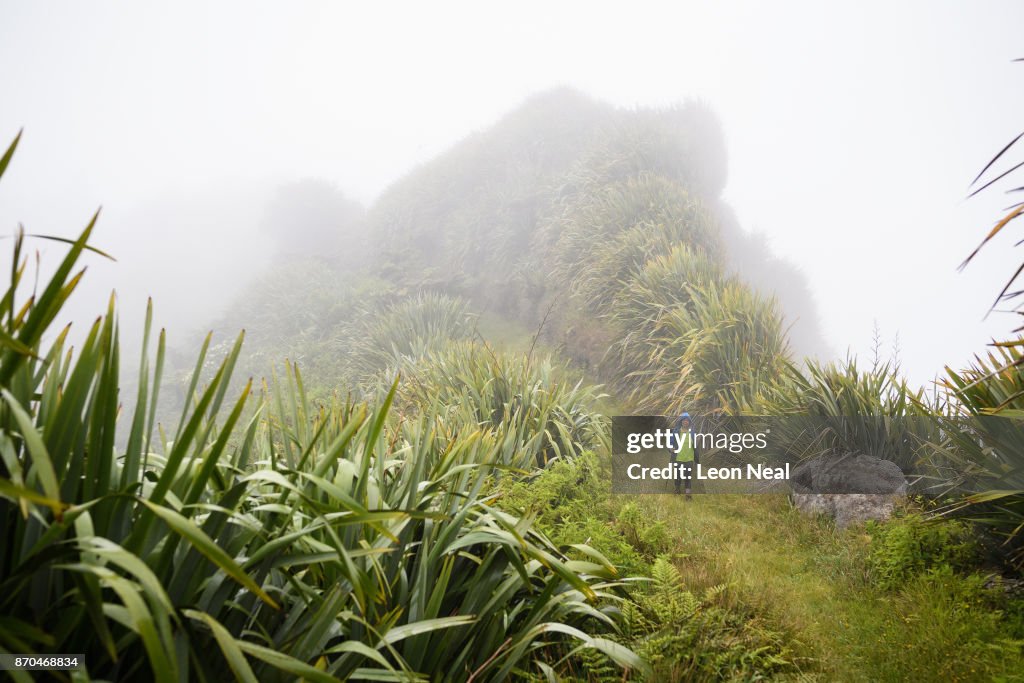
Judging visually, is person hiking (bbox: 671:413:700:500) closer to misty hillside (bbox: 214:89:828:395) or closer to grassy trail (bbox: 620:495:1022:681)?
grassy trail (bbox: 620:495:1022:681)

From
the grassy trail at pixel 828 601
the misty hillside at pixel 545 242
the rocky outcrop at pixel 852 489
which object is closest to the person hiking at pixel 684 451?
the grassy trail at pixel 828 601

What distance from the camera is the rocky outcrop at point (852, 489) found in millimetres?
5051

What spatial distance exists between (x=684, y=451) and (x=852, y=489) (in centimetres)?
159

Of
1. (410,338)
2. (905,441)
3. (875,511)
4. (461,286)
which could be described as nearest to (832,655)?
(875,511)

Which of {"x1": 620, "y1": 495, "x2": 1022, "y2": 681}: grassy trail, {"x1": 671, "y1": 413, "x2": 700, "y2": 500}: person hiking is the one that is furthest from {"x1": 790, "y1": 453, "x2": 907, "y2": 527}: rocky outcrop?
{"x1": 671, "y1": 413, "x2": 700, "y2": 500}: person hiking

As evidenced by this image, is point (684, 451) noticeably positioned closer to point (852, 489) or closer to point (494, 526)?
point (852, 489)

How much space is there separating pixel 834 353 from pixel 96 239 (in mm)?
57804

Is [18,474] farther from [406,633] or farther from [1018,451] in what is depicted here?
[1018,451]

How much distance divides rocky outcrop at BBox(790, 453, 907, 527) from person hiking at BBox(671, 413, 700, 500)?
109cm

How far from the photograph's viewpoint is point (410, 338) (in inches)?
456

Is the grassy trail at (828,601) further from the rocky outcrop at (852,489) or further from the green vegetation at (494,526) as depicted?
the rocky outcrop at (852,489)

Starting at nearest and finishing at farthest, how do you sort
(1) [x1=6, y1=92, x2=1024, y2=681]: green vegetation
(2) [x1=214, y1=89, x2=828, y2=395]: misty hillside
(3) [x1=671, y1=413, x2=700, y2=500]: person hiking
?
(1) [x1=6, y1=92, x2=1024, y2=681]: green vegetation → (3) [x1=671, y1=413, x2=700, y2=500]: person hiking → (2) [x1=214, y1=89, x2=828, y2=395]: misty hillside

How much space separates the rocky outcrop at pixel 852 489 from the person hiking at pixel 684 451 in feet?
3.58

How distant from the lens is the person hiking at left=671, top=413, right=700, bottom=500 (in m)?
5.91
